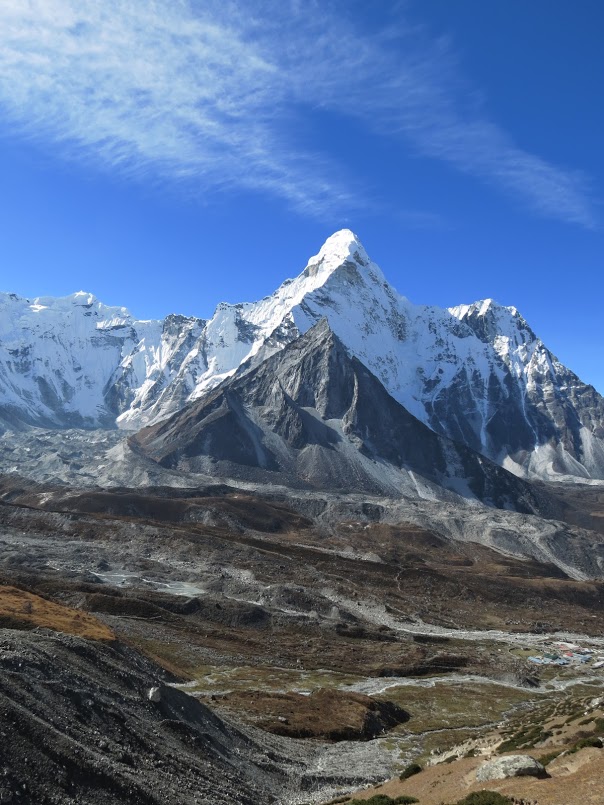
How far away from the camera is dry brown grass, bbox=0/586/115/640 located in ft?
227

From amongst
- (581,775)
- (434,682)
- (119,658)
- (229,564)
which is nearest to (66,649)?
(119,658)

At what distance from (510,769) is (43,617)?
174 ft

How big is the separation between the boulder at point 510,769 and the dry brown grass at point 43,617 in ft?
138

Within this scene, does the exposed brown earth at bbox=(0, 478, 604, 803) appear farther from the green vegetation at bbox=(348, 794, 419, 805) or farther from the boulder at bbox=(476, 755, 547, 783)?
the boulder at bbox=(476, 755, 547, 783)

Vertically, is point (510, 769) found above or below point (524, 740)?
above

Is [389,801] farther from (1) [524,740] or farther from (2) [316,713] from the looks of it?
(2) [316,713]

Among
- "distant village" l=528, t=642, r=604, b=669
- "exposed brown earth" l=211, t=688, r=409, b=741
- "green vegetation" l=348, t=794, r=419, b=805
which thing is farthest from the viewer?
"distant village" l=528, t=642, r=604, b=669

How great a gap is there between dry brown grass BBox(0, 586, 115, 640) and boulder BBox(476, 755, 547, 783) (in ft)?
138

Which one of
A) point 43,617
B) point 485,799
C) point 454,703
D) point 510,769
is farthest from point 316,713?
point 485,799

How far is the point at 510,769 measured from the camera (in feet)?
129

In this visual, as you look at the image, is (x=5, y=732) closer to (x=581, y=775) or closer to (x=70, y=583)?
(x=581, y=775)

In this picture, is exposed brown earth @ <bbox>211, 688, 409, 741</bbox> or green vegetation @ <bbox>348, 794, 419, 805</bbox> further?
exposed brown earth @ <bbox>211, 688, 409, 741</bbox>

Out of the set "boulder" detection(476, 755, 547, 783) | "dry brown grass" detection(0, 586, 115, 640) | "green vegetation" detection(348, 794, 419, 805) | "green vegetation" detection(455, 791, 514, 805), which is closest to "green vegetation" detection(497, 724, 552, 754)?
"boulder" detection(476, 755, 547, 783)

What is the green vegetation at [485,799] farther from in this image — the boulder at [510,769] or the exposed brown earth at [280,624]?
the exposed brown earth at [280,624]
